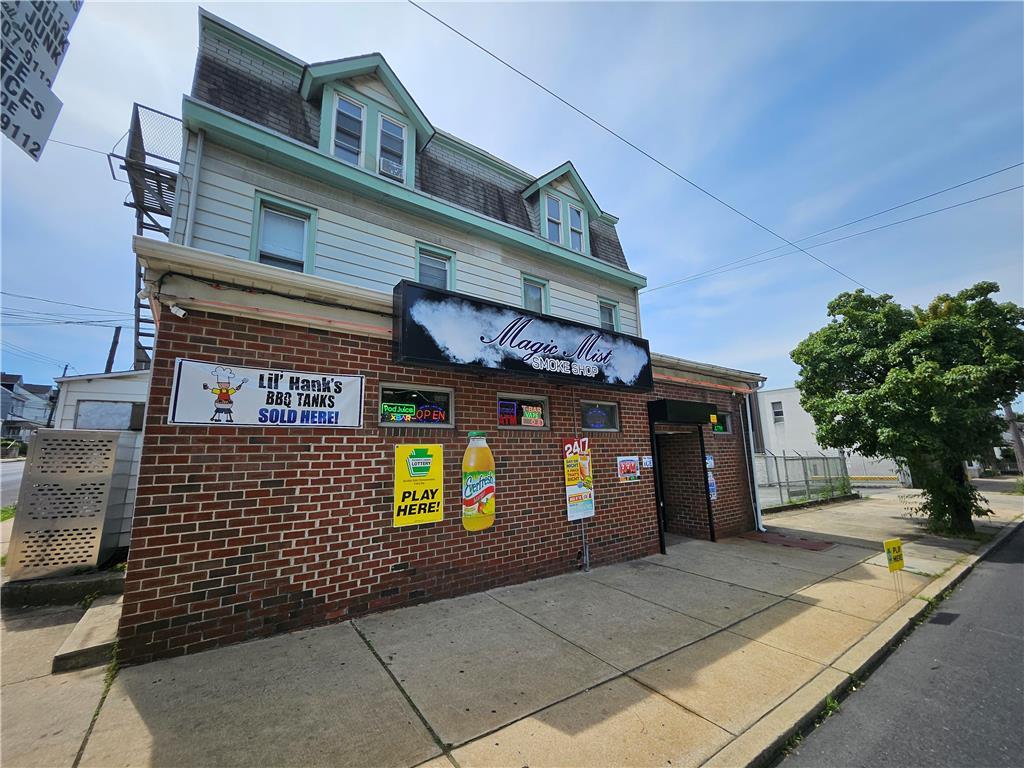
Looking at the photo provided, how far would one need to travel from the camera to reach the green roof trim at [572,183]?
385 inches

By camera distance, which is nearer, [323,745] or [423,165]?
[323,745]

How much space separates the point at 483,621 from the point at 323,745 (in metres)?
2.29

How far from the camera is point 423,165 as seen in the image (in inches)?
323

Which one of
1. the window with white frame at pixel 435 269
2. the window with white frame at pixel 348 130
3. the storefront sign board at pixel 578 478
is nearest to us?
the storefront sign board at pixel 578 478

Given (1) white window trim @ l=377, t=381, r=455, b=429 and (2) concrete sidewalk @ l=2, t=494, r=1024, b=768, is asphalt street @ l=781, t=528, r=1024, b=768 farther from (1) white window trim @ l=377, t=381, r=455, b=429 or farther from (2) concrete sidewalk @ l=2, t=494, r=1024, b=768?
(1) white window trim @ l=377, t=381, r=455, b=429

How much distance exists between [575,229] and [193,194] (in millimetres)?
7748

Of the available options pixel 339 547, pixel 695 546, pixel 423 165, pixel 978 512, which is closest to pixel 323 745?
pixel 339 547

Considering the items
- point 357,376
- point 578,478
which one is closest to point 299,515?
point 357,376

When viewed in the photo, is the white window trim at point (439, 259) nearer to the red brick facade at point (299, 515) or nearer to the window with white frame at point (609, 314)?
the red brick facade at point (299, 515)

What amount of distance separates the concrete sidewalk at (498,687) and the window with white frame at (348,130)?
749 cm

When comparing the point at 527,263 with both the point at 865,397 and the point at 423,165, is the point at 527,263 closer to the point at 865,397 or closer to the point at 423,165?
the point at 423,165

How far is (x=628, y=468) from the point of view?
25.8 feet

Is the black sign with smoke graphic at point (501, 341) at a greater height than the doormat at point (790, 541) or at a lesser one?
greater

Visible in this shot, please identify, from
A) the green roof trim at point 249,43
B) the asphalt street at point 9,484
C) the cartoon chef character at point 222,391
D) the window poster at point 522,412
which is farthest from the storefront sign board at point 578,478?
the asphalt street at point 9,484
